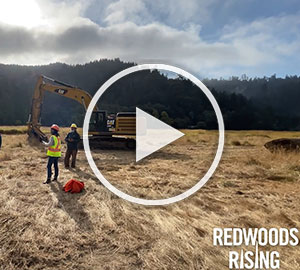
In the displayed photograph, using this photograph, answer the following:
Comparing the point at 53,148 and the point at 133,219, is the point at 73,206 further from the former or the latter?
the point at 53,148

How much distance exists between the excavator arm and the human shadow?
1108 cm

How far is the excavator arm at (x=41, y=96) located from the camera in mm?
17672

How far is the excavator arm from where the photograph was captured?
58.0 ft

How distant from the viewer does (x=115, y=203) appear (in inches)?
238

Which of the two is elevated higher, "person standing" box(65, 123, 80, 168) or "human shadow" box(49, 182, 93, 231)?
"person standing" box(65, 123, 80, 168)

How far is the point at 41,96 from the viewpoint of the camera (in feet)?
60.3

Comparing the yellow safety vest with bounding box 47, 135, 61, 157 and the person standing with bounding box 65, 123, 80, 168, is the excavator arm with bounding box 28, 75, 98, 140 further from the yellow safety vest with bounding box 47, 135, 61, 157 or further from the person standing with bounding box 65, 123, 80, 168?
the yellow safety vest with bounding box 47, 135, 61, 157

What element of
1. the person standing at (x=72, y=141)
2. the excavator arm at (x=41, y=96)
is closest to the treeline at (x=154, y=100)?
the excavator arm at (x=41, y=96)

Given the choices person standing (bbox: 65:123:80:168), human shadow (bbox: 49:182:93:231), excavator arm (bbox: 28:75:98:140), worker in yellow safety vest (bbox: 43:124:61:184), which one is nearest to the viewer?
human shadow (bbox: 49:182:93:231)

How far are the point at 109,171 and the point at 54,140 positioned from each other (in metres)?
2.90

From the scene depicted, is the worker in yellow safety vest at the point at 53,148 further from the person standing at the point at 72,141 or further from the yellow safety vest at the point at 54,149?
the person standing at the point at 72,141

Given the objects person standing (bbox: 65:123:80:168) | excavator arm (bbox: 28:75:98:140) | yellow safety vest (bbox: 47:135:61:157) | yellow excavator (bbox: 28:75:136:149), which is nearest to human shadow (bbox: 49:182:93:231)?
yellow safety vest (bbox: 47:135:61:157)

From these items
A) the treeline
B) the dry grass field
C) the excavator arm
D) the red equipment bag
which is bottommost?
the dry grass field

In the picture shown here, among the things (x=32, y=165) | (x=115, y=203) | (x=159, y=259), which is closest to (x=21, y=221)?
(x=115, y=203)
